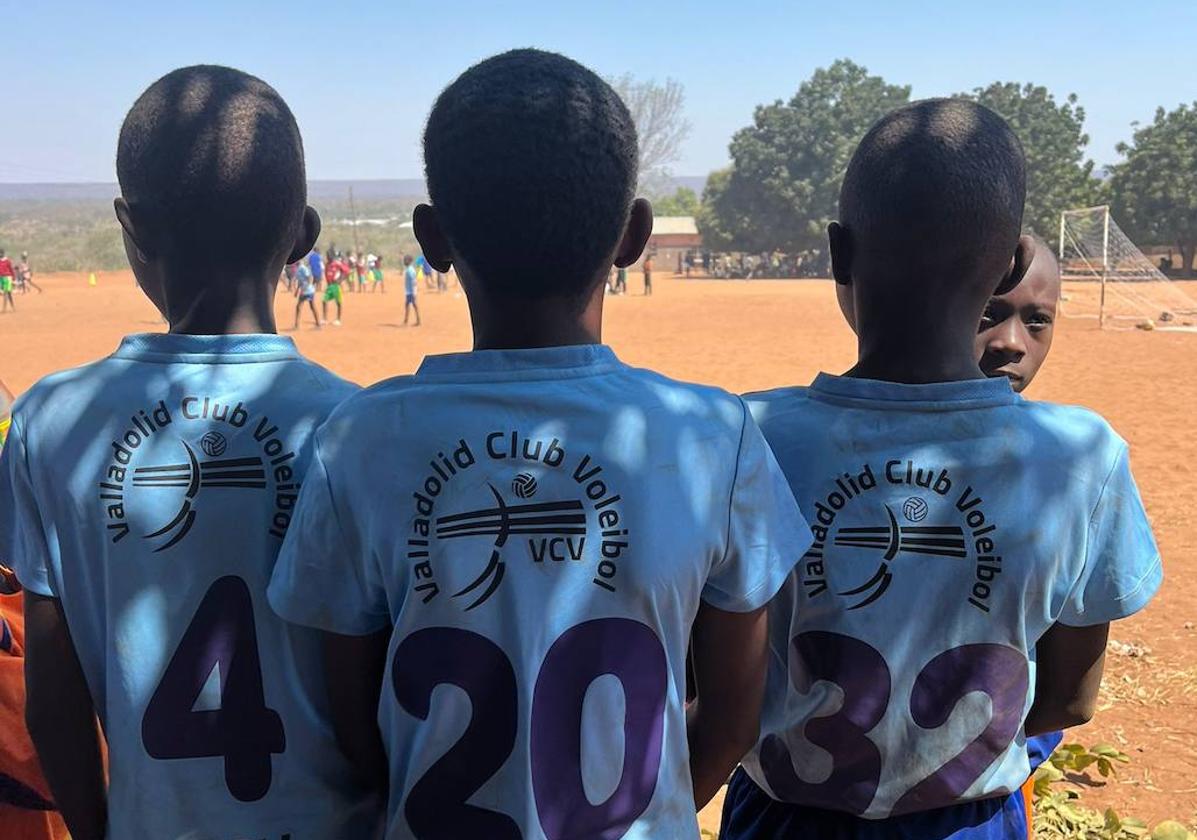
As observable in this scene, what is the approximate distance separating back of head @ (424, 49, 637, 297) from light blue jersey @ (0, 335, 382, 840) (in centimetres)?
39

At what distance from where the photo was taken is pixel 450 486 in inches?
50.5

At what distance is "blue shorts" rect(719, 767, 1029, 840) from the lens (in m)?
1.65

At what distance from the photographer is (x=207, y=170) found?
5.02ft

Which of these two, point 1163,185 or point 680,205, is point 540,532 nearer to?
point 1163,185

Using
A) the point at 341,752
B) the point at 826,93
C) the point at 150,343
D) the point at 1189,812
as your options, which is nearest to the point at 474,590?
the point at 341,752

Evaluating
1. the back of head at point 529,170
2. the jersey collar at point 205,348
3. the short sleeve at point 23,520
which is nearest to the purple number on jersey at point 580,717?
the back of head at point 529,170

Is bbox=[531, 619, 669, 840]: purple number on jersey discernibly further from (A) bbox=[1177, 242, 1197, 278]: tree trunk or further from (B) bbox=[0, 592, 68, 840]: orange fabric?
(A) bbox=[1177, 242, 1197, 278]: tree trunk

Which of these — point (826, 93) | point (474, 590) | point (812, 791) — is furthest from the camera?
point (826, 93)

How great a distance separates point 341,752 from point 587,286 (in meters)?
0.79

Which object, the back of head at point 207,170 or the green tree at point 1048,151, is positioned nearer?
the back of head at point 207,170

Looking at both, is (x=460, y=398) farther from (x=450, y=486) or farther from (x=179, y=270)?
(x=179, y=270)

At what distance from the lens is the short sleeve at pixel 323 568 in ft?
4.34

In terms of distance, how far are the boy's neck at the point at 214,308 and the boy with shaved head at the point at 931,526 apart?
2.72ft

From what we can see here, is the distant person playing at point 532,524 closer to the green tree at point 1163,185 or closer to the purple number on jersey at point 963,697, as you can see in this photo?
the purple number on jersey at point 963,697
